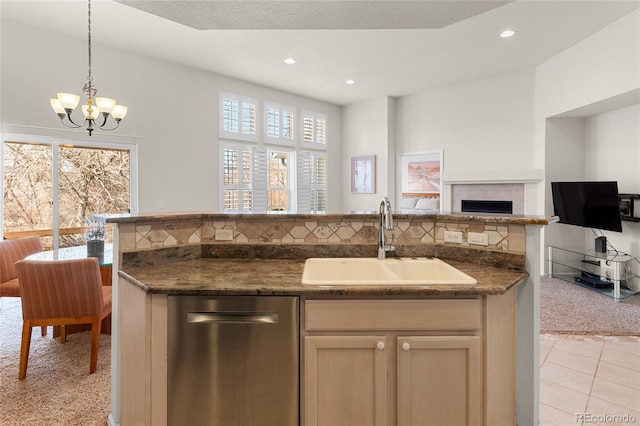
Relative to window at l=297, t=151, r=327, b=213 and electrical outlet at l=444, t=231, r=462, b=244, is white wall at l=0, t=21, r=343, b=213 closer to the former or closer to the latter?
window at l=297, t=151, r=327, b=213

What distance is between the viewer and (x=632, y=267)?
4.15m

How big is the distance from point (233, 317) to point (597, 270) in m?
4.83

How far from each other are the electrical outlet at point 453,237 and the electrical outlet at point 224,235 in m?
1.26

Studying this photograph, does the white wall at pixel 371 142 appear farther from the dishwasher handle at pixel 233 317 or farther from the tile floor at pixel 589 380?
the dishwasher handle at pixel 233 317

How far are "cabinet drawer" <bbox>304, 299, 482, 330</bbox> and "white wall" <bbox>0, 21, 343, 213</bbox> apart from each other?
A: 410 centimetres

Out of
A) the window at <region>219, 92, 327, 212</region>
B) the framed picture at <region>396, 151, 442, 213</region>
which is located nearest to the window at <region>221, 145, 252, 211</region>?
the window at <region>219, 92, 327, 212</region>

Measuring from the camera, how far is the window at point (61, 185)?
3.87 meters

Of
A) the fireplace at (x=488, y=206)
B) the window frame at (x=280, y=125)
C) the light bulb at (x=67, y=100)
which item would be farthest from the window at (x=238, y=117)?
the fireplace at (x=488, y=206)

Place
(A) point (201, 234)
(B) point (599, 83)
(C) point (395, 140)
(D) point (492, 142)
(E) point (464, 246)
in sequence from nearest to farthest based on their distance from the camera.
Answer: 1. (E) point (464, 246)
2. (A) point (201, 234)
3. (B) point (599, 83)
4. (D) point (492, 142)
5. (C) point (395, 140)

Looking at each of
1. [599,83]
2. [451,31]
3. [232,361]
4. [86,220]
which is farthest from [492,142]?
[86,220]

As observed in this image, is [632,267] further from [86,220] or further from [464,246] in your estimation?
[86,220]

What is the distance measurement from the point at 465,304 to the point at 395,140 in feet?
18.7

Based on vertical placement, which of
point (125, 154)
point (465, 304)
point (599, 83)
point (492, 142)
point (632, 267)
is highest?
point (599, 83)

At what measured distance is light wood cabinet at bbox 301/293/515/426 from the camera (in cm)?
141
